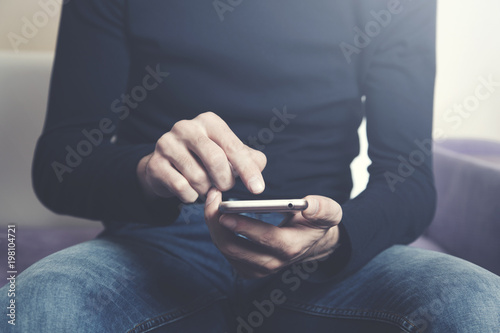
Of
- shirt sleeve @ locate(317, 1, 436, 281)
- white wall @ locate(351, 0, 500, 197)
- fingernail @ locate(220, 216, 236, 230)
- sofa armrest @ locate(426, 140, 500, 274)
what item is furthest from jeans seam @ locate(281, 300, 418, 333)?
white wall @ locate(351, 0, 500, 197)

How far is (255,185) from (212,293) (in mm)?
214

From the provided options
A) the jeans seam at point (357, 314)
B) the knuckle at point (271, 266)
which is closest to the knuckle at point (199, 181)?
the knuckle at point (271, 266)

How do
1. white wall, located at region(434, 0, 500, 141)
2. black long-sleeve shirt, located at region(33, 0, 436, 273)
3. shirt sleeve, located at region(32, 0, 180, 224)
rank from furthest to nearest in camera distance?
white wall, located at region(434, 0, 500, 141) → black long-sleeve shirt, located at region(33, 0, 436, 273) → shirt sleeve, located at region(32, 0, 180, 224)

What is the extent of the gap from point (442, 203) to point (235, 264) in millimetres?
773

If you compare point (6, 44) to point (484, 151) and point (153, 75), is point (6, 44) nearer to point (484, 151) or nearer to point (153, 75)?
point (153, 75)

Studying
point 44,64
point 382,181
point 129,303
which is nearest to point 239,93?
point 382,181

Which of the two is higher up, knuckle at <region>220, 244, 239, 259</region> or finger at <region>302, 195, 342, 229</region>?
finger at <region>302, 195, 342, 229</region>

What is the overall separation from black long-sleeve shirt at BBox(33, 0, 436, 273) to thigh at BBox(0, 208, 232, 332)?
4.8 inches

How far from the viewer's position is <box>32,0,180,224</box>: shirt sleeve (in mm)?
638

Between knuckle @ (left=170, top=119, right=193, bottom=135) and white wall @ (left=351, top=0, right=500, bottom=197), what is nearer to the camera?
knuckle @ (left=170, top=119, right=193, bottom=135)

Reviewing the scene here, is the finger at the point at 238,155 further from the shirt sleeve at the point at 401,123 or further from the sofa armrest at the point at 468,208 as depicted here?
the sofa armrest at the point at 468,208

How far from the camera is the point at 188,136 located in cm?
52

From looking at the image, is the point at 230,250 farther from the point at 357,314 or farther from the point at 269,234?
the point at 357,314

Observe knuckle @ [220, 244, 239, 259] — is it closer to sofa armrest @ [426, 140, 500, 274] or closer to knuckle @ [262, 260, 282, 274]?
knuckle @ [262, 260, 282, 274]
